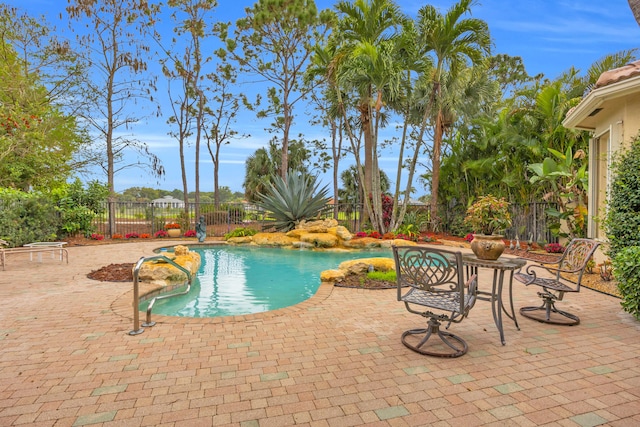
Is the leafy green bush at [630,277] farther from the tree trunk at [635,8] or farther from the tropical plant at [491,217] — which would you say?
the tree trunk at [635,8]

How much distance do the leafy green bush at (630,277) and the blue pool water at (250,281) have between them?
4.05m

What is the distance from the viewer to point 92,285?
556 centimetres

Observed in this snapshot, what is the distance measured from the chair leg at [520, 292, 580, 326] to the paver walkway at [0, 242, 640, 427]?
6.0 inches

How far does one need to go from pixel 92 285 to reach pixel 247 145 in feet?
65.1

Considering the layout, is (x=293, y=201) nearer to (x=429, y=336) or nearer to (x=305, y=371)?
(x=429, y=336)

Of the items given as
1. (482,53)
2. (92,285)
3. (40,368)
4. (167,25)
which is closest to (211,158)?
(167,25)

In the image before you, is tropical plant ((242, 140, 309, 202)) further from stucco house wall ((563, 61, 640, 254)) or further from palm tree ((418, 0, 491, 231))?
stucco house wall ((563, 61, 640, 254))

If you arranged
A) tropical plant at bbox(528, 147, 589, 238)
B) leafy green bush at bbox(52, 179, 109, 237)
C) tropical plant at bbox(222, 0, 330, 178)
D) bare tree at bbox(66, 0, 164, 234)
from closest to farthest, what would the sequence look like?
tropical plant at bbox(528, 147, 589, 238), leafy green bush at bbox(52, 179, 109, 237), bare tree at bbox(66, 0, 164, 234), tropical plant at bbox(222, 0, 330, 178)

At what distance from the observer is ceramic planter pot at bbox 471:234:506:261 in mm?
3535

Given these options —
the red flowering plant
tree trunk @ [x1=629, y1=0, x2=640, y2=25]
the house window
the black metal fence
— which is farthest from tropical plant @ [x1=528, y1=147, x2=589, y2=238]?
tree trunk @ [x1=629, y1=0, x2=640, y2=25]

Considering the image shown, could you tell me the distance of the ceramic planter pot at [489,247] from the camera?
139 inches

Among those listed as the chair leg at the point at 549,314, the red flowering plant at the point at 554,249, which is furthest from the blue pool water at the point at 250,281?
the red flowering plant at the point at 554,249

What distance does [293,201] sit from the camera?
13.3 m

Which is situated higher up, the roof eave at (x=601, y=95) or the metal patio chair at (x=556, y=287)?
the roof eave at (x=601, y=95)
